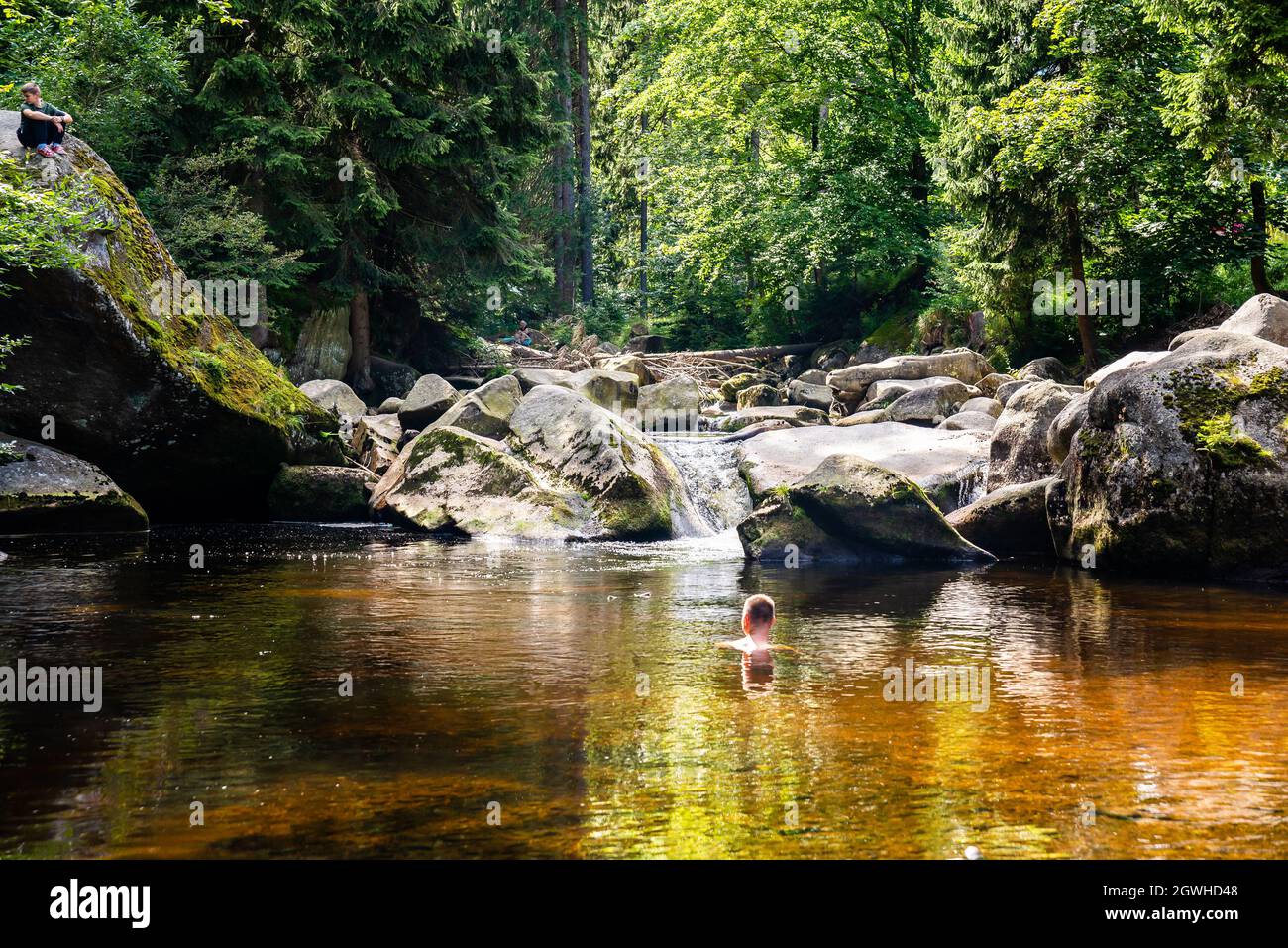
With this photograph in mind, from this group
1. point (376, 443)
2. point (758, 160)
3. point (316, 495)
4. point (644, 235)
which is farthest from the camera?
point (644, 235)

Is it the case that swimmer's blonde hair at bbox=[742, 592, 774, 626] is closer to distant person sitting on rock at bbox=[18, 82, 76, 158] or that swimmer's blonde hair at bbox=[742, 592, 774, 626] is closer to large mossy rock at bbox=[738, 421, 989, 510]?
large mossy rock at bbox=[738, 421, 989, 510]

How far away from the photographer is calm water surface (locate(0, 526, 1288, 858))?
3.79 meters

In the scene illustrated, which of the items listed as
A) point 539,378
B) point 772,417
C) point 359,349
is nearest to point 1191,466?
point 772,417

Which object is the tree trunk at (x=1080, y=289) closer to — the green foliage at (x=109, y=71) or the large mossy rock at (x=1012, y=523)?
the large mossy rock at (x=1012, y=523)

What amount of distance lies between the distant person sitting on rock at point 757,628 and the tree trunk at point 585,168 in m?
33.3

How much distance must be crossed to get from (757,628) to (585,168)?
34.3 metres

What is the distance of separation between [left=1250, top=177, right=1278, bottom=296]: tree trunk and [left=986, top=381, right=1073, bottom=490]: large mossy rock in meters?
7.91

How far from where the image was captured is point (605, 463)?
14945 millimetres

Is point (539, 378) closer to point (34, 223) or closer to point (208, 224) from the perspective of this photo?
point (208, 224)

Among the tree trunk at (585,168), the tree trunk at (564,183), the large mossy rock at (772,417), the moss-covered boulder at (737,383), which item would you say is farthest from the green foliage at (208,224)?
the tree trunk at (585,168)

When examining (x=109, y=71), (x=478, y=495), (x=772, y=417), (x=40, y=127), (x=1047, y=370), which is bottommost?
(x=478, y=495)

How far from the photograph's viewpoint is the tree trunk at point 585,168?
127ft

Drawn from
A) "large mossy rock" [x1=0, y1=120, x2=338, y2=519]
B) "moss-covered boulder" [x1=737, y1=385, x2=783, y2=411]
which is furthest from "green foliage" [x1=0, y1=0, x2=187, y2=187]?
"moss-covered boulder" [x1=737, y1=385, x2=783, y2=411]
